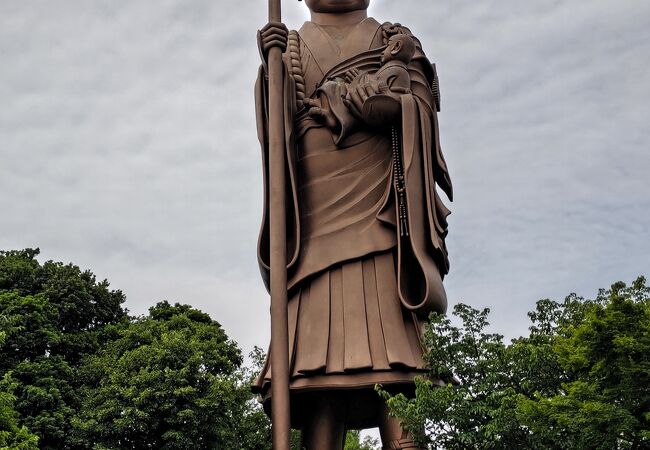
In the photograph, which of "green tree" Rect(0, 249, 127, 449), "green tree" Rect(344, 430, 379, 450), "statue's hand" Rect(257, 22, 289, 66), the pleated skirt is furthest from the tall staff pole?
"green tree" Rect(344, 430, 379, 450)

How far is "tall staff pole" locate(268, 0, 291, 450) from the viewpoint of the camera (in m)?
9.41

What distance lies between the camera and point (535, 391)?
423 inches

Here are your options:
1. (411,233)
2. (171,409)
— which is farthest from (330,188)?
(171,409)

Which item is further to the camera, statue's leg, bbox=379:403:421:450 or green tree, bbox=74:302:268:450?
green tree, bbox=74:302:268:450

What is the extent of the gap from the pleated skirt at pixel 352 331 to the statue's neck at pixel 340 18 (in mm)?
3472

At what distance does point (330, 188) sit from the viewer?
36.3 ft

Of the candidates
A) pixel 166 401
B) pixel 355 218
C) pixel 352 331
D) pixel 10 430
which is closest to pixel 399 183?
pixel 355 218

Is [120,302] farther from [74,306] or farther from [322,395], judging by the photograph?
[322,395]

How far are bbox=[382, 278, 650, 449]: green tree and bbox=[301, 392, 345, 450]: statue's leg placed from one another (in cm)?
101

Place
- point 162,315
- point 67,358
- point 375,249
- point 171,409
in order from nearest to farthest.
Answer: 1. point 375,249
2. point 171,409
3. point 67,358
4. point 162,315

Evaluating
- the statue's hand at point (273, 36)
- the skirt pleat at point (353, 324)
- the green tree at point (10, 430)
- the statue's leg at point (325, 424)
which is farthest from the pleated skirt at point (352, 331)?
the green tree at point (10, 430)

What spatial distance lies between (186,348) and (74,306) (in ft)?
13.9

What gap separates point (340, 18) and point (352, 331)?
4.53m

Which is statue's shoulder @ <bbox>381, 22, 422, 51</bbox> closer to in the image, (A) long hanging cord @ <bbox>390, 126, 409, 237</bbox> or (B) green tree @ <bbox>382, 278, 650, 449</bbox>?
(A) long hanging cord @ <bbox>390, 126, 409, 237</bbox>
